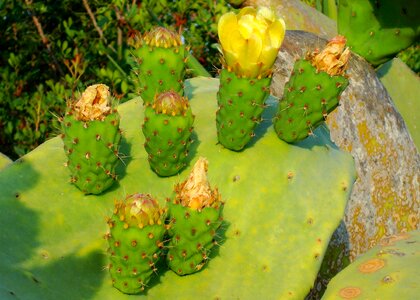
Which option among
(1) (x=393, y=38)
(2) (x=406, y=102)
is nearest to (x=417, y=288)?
(1) (x=393, y=38)

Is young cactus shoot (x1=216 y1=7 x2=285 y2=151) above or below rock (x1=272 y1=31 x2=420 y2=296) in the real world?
above

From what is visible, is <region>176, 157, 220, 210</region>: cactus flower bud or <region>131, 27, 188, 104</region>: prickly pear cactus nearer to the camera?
<region>176, 157, 220, 210</region>: cactus flower bud

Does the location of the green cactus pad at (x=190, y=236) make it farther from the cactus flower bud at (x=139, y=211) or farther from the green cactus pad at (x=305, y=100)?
the green cactus pad at (x=305, y=100)

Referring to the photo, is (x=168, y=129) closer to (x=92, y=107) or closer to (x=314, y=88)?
(x=92, y=107)

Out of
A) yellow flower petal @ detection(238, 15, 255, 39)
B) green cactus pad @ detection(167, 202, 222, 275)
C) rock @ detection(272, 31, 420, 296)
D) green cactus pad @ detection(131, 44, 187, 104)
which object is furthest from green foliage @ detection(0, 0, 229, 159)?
green cactus pad @ detection(167, 202, 222, 275)

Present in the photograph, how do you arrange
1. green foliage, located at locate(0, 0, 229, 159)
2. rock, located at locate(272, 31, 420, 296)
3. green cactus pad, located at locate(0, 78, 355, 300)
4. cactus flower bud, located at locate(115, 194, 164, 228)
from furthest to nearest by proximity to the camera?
green foliage, located at locate(0, 0, 229, 159) < rock, located at locate(272, 31, 420, 296) < green cactus pad, located at locate(0, 78, 355, 300) < cactus flower bud, located at locate(115, 194, 164, 228)

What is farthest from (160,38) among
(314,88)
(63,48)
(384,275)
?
(63,48)

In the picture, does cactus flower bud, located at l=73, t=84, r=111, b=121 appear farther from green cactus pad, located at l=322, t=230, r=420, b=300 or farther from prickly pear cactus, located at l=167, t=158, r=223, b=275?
green cactus pad, located at l=322, t=230, r=420, b=300
